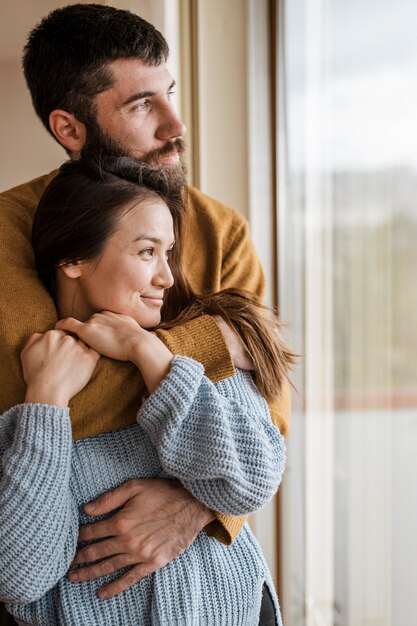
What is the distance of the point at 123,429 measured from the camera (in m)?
1.29

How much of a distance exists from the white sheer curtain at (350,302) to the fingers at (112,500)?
625 mm

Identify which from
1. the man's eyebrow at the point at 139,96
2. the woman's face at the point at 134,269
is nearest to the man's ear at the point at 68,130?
the man's eyebrow at the point at 139,96

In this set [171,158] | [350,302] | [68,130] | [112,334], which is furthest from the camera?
[350,302]

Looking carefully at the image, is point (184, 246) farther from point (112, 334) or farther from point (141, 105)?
point (112, 334)

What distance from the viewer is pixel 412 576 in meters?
1.58

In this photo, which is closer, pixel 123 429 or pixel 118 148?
pixel 123 429

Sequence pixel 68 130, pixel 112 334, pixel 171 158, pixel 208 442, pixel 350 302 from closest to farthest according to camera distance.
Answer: pixel 208 442
pixel 112 334
pixel 171 158
pixel 68 130
pixel 350 302

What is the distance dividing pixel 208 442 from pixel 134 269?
13.5 inches

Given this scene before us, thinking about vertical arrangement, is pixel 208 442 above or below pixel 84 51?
below

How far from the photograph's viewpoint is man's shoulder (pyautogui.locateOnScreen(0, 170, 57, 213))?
1.59m

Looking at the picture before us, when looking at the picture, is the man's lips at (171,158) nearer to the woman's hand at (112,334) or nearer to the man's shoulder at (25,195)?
the man's shoulder at (25,195)

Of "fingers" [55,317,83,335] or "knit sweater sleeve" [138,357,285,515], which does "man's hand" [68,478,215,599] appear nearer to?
"knit sweater sleeve" [138,357,285,515]

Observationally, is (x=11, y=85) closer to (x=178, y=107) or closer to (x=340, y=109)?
(x=178, y=107)

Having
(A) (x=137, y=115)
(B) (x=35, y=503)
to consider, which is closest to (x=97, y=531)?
(B) (x=35, y=503)
